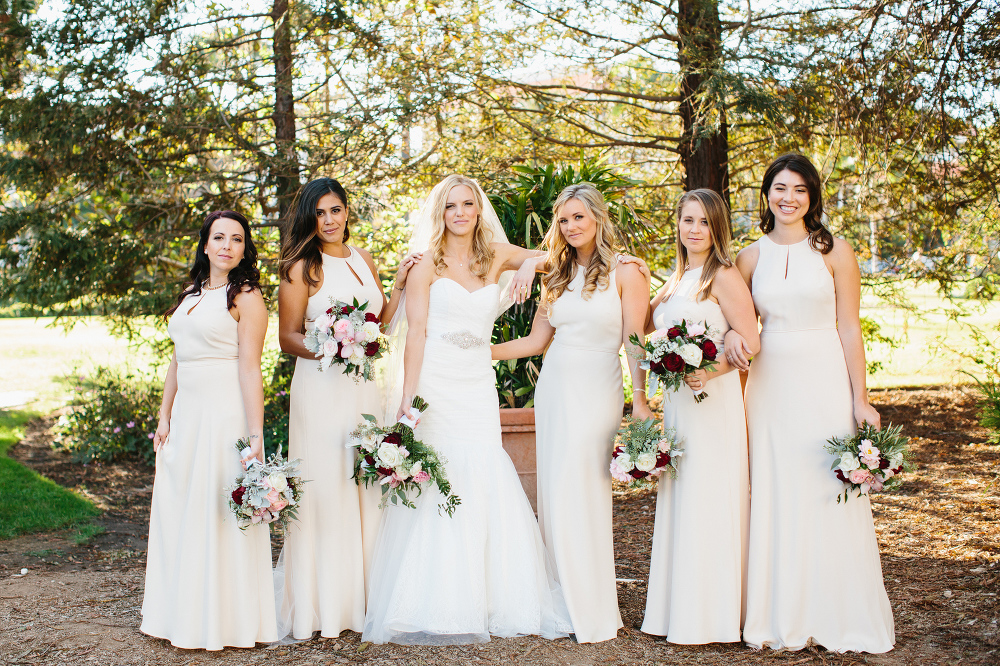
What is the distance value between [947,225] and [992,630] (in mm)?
5036

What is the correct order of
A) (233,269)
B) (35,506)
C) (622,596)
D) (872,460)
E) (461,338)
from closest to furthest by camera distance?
(872,460), (233,269), (461,338), (622,596), (35,506)

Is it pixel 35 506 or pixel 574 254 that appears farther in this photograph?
A: pixel 35 506

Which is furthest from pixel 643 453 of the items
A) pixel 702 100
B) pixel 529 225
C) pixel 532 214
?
pixel 702 100

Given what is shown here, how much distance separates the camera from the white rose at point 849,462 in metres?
3.79

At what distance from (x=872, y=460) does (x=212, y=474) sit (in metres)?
3.21

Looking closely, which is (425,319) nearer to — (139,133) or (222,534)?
(222,534)

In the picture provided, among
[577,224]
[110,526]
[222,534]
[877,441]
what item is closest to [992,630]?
[877,441]

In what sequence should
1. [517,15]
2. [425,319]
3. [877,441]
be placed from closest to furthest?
[877,441], [425,319], [517,15]

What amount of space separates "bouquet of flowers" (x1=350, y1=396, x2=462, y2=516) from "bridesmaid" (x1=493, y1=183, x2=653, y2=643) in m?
0.62

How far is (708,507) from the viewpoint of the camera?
13.5 feet

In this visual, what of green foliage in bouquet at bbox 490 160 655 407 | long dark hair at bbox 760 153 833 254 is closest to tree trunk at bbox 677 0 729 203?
green foliage in bouquet at bbox 490 160 655 407

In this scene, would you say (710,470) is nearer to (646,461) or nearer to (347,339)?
(646,461)

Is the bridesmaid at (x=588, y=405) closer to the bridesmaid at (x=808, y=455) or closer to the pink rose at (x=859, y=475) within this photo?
the bridesmaid at (x=808, y=455)

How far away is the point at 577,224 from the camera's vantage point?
4262mm
